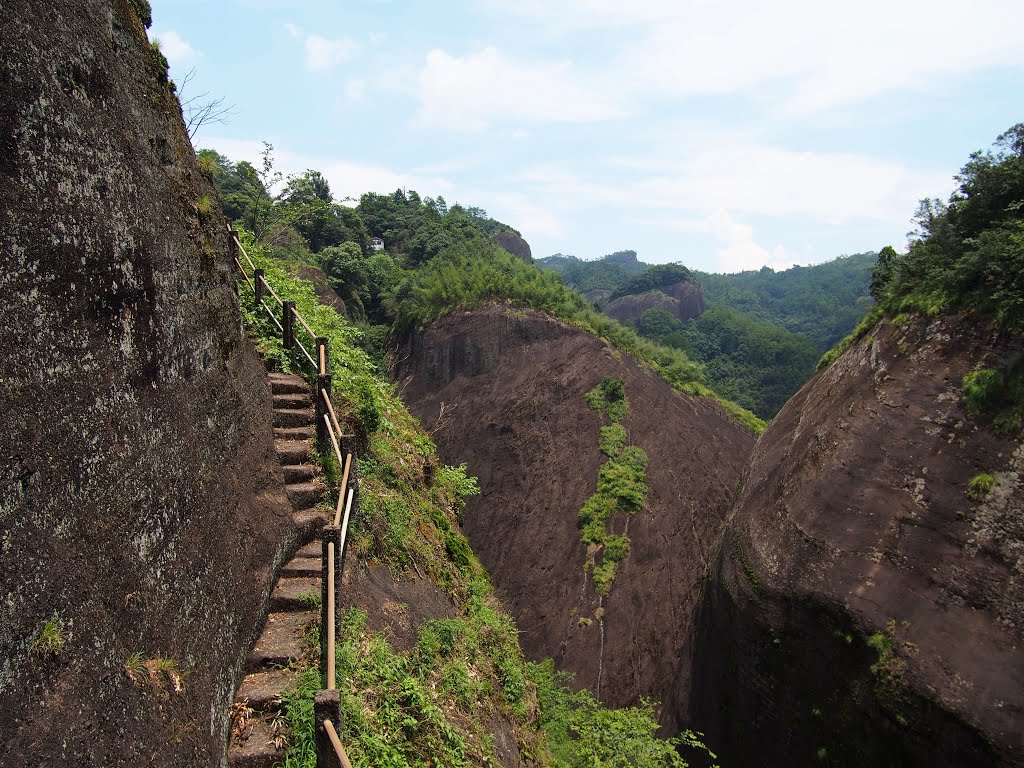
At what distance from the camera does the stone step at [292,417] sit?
7.27 m

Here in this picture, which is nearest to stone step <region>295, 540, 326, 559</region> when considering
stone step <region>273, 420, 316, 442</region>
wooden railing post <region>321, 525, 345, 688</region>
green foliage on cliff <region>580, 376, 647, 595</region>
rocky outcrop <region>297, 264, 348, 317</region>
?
wooden railing post <region>321, 525, 345, 688</region>

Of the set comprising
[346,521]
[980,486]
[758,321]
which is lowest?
[980,486]

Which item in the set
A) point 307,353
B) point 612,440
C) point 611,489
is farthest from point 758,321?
point 307,353

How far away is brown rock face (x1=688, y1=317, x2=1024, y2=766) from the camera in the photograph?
8.82 metres

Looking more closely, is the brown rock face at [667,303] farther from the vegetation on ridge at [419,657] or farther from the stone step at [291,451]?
the stone step at [291,451]

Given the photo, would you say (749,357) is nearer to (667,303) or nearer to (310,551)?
(667,303)

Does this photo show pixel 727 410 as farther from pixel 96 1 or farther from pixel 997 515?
pixel 96 1

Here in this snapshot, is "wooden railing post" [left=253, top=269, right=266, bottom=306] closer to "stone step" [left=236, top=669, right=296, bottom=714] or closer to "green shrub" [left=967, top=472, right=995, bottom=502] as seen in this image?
"stone step" [left=236, top=669, right=296, bottom=714]

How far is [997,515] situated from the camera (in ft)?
30.5

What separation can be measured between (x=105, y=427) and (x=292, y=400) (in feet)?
13.7

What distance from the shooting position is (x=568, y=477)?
23.6m

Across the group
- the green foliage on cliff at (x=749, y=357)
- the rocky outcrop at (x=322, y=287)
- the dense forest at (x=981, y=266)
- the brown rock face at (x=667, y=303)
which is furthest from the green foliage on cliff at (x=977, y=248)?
the brown rock face at (x=667, y=303)

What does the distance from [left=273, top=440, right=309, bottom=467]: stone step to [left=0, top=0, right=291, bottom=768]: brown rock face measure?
1614mm

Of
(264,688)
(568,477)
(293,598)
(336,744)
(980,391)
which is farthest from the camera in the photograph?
(568,477)
